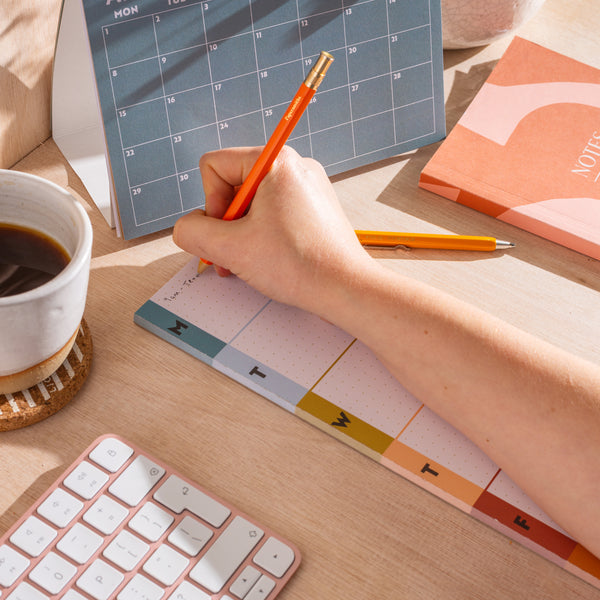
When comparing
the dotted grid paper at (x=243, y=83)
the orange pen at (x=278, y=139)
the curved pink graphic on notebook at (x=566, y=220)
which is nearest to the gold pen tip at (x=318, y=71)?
the orange pen at (x=278, y=139)

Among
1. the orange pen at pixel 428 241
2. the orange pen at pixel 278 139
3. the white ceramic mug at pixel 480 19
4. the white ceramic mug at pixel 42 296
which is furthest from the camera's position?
the white ceramic mug at pixel 480 19

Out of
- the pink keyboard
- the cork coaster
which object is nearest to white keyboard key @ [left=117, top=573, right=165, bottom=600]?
the pink keyboard

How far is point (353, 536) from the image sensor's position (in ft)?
1.77

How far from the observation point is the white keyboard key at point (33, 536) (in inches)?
19.7

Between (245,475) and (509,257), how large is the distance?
34 cm

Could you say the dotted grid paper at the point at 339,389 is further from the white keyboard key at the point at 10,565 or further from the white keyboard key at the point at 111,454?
the white keyboard key at the point at 10,565

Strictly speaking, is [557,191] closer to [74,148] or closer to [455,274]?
[455,274]

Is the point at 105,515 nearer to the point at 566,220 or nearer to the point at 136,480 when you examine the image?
the point at 136,480

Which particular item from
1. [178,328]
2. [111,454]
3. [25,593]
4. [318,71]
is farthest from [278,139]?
[25,593]

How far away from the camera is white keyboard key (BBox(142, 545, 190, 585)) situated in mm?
495

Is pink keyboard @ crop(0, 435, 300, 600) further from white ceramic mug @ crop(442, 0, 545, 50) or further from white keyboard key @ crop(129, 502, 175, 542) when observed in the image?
white ceramic mug @ crop(442, 0, 545, 50)

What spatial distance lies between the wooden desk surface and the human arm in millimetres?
58

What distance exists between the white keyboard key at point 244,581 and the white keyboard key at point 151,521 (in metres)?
0.06

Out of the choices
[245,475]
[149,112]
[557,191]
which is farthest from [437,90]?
[245,475]
